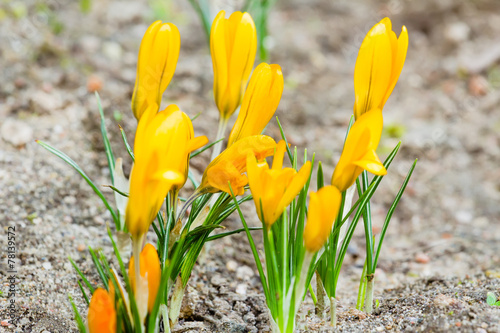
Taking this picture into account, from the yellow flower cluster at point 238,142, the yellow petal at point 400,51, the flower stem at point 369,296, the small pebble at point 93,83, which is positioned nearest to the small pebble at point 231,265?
the flower stem at point 369,296

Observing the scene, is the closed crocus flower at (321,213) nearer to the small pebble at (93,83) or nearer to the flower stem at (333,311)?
the flower stem at (333,311)

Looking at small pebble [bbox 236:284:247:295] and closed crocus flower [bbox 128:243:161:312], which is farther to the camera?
small pebble [bbox 236:284:247:295]

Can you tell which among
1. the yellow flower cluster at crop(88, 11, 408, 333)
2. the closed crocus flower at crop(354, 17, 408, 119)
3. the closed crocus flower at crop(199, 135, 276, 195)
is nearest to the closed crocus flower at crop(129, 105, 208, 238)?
the yellow flower cluster at crop(88, 11, 408, 333)

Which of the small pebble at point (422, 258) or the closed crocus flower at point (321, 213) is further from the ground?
the small pebble at point (422, 258)

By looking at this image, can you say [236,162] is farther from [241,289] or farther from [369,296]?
[241,289]

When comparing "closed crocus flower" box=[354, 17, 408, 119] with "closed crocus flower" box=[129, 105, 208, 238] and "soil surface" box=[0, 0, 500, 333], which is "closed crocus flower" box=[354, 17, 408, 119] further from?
"soil surface" box=[0, 0, 500, 333]

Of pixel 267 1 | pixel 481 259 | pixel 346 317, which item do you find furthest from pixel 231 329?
pixel 267 1
